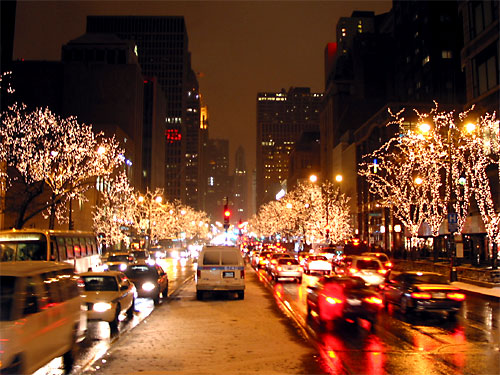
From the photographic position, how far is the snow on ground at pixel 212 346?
31.1ft

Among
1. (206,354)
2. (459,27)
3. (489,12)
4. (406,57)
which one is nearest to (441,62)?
(459,27)

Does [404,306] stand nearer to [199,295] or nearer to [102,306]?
[199,295]

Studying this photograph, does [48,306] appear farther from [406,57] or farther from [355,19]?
[355,19]

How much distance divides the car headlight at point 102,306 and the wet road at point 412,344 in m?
5.41

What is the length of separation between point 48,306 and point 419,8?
10325 cm

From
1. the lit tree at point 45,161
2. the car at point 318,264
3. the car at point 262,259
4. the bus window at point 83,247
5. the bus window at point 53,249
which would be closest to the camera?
the bus window at point 53,249

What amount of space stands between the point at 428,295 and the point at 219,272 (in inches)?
356

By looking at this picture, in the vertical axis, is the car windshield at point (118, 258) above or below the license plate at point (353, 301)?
above

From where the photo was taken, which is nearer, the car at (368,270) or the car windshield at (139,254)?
the car at (368,270)

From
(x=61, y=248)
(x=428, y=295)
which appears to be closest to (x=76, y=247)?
(x=61, y=248)

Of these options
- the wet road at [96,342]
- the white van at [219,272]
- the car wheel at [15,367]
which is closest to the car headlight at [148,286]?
the wet road at [96,342]

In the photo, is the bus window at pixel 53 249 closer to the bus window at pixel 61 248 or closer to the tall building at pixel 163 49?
the bus window at pixel 61 248

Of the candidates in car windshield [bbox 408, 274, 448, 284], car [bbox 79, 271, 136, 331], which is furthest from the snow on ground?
car windshield [bbox 408, 274, 448, 284]

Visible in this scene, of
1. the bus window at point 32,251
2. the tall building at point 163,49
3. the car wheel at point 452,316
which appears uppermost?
the tall building at point 163,49
